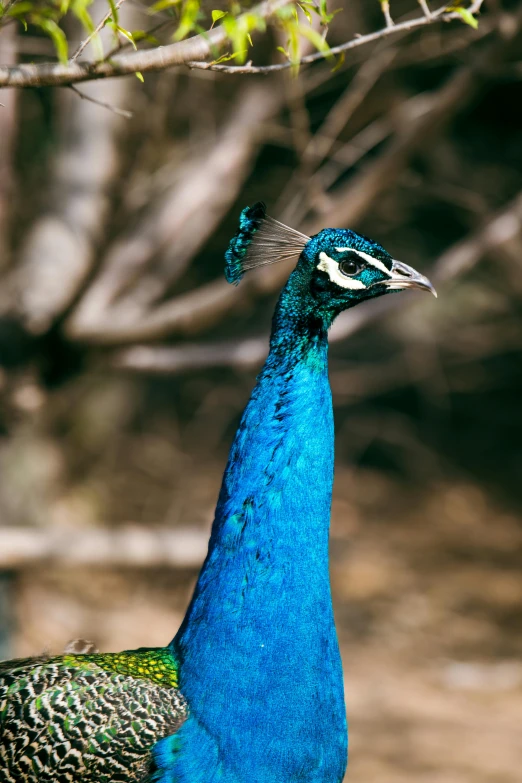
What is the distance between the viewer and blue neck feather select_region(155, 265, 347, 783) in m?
1.65

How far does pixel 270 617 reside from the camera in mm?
1678

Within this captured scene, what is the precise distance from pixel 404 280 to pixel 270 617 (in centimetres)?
70

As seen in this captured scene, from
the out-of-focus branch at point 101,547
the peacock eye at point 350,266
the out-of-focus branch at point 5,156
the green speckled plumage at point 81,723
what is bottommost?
the green speckled plumage at point 81,723

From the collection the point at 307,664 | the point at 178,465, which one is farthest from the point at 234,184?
the point at 178,465

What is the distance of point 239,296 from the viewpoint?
312cm

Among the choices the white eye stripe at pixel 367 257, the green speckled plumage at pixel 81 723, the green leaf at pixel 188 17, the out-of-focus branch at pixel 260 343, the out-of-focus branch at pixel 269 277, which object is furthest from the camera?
the out-of-focus branch at pixel 260 343

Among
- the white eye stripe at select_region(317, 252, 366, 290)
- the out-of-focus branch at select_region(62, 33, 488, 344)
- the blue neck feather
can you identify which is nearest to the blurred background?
the out-of-focus branch at select_region(62, 33, 488, 344)

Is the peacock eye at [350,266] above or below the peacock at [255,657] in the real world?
above

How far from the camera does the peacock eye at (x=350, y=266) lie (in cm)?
177

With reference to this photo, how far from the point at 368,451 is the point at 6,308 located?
4334 millimetres

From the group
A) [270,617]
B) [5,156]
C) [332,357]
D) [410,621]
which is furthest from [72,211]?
[332,357]

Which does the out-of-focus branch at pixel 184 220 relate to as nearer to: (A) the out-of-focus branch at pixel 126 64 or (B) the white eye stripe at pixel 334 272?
(B) the white eye stripe at pixel 334 272

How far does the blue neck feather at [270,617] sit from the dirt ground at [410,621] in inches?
85.3

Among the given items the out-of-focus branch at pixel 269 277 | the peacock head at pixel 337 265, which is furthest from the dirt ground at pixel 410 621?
the peacock head at pixel 337 265
